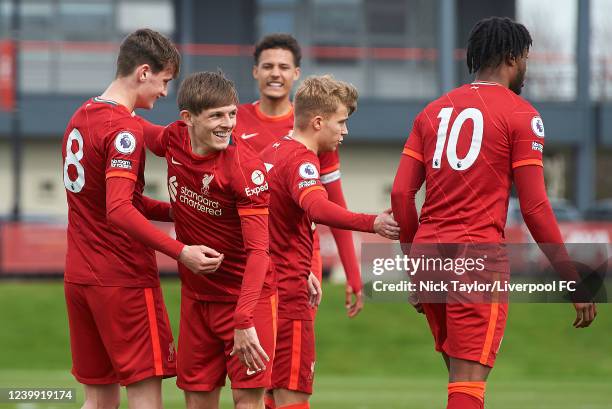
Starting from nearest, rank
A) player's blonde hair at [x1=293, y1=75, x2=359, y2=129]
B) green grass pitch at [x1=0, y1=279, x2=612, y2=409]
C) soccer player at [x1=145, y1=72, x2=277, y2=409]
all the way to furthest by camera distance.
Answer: soccer player at [x1=145, y1=72, x2=277, y2=409], player's blonde hair at [x1=293, y1=75, x2=359, y2=129], green grass pitch at [x1=0, y1=279, x2=612, y2=409]

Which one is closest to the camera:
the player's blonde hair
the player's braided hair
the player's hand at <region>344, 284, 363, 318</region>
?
the player's braided hair

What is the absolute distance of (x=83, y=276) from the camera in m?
5.98

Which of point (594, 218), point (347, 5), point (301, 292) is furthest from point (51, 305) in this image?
point (347, 5)

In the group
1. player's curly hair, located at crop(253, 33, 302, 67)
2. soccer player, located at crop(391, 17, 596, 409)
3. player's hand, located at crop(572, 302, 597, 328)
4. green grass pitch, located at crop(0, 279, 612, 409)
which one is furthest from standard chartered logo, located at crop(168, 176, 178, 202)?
green grass pitch, located at crop(0, 279, 612, 409)

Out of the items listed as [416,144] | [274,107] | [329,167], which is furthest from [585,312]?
[274,107]

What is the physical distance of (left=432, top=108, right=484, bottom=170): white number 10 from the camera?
5.66 m

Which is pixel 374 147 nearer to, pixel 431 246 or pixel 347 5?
pixel 347 5

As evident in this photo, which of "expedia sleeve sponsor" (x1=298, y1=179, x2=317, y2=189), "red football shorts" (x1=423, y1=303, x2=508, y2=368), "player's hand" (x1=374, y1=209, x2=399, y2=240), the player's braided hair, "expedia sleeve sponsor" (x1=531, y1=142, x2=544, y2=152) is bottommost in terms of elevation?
"red football shorts" (x1=423, y1=303, x2=508, y2=368)

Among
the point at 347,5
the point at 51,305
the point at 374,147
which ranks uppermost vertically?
the point at 347,5

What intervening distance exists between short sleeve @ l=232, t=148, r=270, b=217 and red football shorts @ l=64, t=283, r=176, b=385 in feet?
2.44

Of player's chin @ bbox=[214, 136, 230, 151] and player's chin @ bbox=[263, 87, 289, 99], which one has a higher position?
Result: player's chin @ bbox=[263, 87, 289, 99]

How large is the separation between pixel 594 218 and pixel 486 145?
19.9m

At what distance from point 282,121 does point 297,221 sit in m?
1.33

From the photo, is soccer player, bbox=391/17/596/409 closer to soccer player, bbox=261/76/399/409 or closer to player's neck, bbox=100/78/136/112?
soccer player, bbox=261/76/399/409
